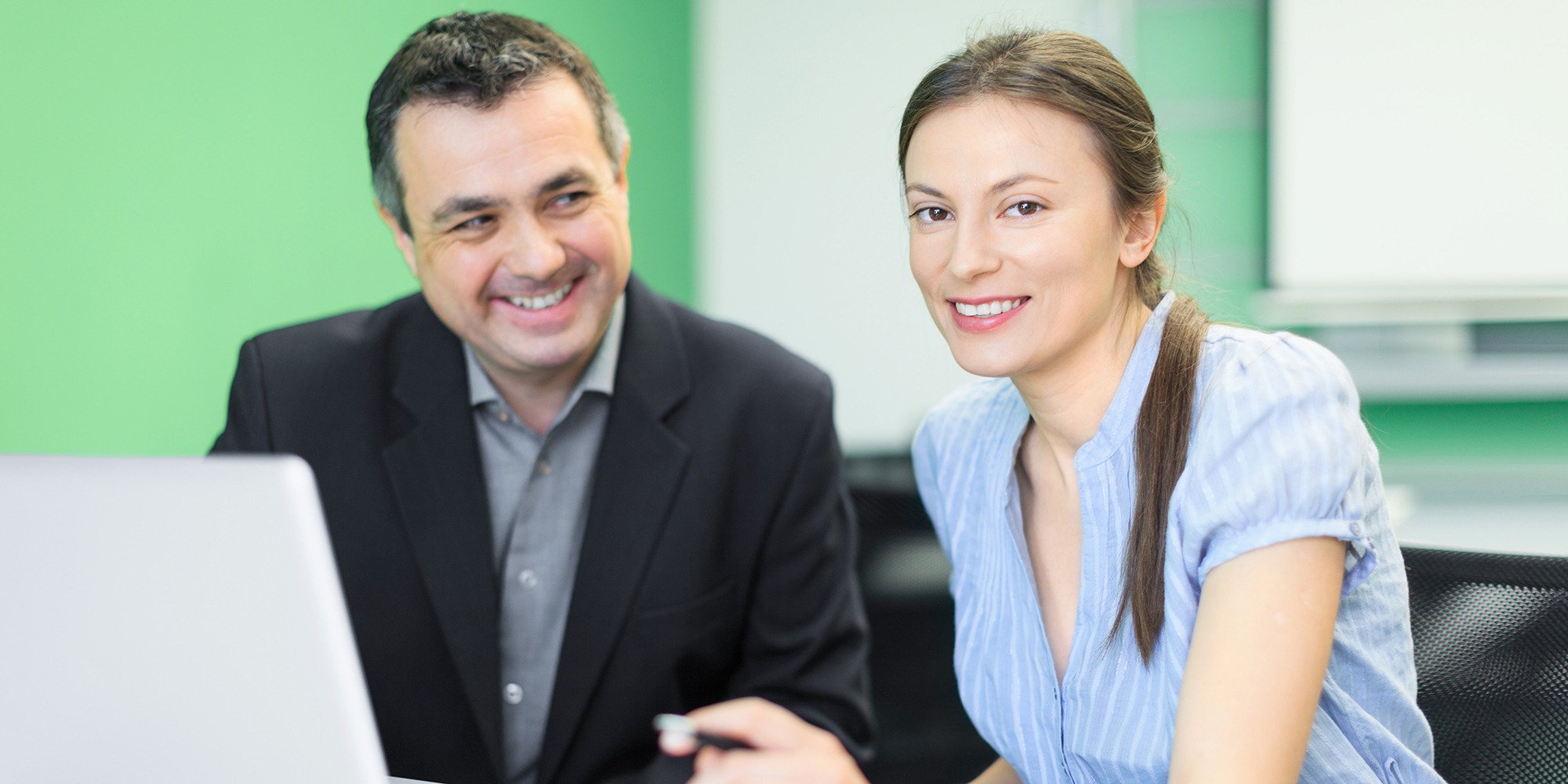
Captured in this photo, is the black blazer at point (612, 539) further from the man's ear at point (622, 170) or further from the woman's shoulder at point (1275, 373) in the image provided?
the woman's shoulder at point (1275, 373)

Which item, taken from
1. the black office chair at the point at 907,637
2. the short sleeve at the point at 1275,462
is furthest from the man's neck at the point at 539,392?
the short sleeve at the point at 1275,462

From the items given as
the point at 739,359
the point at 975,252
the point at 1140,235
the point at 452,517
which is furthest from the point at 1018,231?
the point at 452,517

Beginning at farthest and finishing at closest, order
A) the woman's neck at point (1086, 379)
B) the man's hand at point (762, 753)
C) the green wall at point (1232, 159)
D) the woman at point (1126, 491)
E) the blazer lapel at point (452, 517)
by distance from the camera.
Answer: the green wall at point (1232, 159)
the blazer lapel at point (452, 517)
the woman's neck at point (1086, 379)
the woman at point (1126, 491)
the man's hand at point (762, 753)

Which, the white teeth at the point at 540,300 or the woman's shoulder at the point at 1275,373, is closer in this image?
the woman's shoulder at the point at 1275,373

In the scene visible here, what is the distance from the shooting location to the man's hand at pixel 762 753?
2.57 feet

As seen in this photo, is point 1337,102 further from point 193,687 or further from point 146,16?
point 193,687

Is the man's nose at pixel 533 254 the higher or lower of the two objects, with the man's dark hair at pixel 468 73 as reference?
lower

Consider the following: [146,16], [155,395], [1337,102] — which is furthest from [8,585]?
[1337,102]

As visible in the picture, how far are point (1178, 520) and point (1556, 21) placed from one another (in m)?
2.27

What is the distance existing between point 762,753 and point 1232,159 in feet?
7.99

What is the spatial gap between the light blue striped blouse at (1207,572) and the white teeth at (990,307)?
134 millimetres

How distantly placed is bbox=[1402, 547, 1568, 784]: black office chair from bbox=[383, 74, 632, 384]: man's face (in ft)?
3.21

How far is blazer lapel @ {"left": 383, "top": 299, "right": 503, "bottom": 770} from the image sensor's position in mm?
1328

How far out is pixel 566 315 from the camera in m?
1.41
